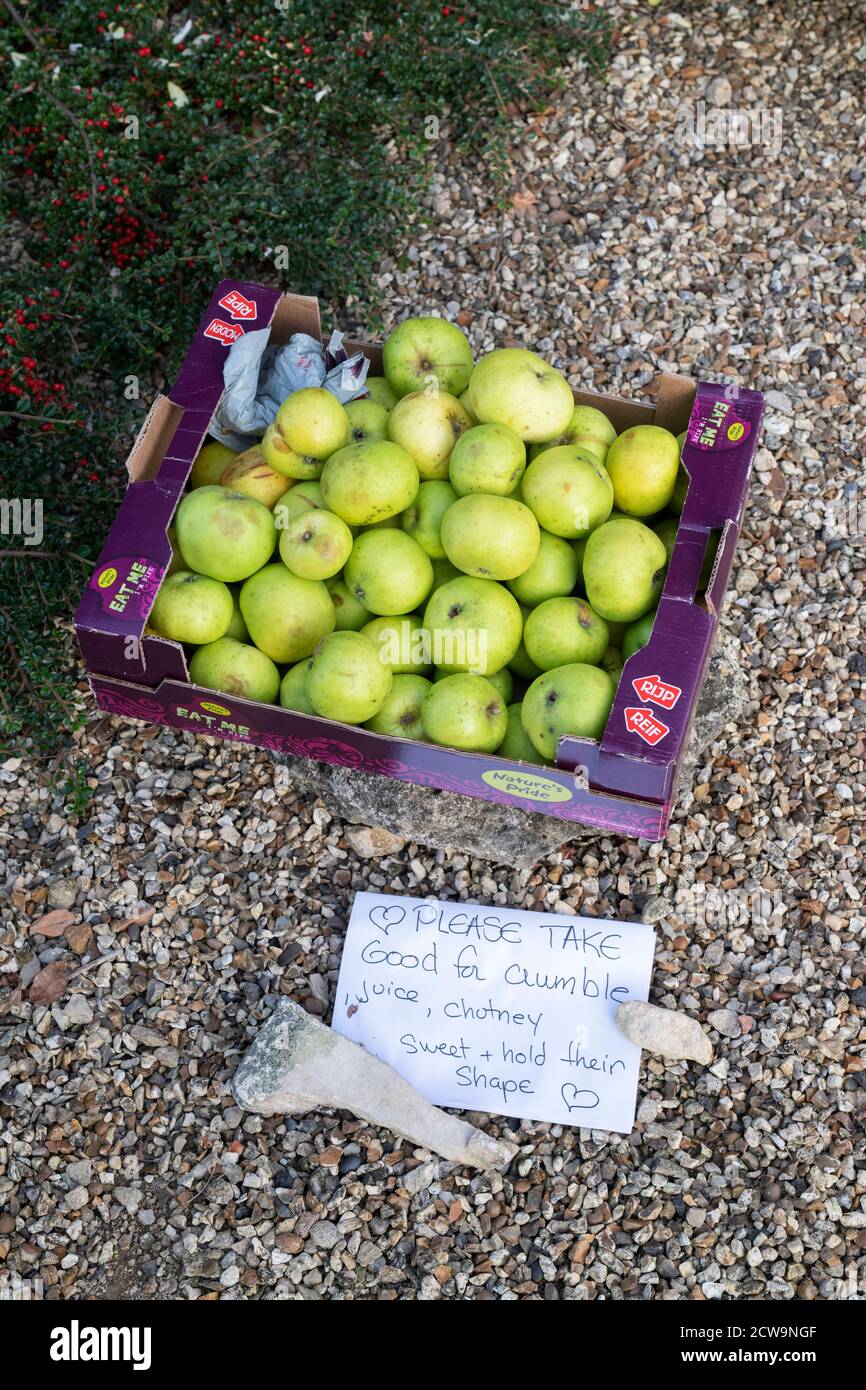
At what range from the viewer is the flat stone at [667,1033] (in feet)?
8.57

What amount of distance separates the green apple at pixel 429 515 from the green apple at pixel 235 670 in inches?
18.9

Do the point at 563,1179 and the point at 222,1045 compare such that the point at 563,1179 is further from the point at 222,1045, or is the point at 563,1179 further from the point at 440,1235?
the point at 222,1045

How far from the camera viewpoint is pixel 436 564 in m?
2.76

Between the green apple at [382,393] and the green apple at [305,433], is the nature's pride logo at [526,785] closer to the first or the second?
the green apple at [305,433]

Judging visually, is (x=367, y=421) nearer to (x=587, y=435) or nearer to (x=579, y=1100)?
(x=587, y=435)

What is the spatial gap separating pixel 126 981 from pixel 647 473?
1.81 metres

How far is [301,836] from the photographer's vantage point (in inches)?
117

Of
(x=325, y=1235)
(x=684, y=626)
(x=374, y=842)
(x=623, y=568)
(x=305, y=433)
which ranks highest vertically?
(x=305, y=433)

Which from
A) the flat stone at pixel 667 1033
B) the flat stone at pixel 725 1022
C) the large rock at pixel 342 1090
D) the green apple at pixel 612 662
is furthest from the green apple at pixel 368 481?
the flat stone at pixel 725 1022

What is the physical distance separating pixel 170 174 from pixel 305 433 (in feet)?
5.30

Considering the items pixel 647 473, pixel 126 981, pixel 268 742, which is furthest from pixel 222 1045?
pixel 647 473

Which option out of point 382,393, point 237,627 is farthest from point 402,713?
point 382,393

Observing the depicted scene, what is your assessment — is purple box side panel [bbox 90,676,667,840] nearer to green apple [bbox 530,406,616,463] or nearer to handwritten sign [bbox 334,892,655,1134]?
handwritten sign [bbox 334,892,655,1134]

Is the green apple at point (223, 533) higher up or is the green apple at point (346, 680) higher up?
the green apple at point (223, 533)
